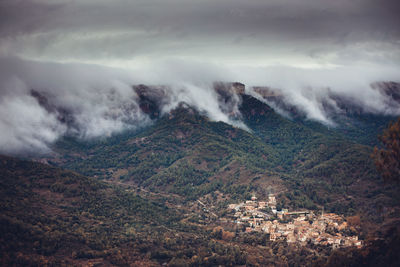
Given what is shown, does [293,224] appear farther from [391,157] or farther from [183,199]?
[391,157]

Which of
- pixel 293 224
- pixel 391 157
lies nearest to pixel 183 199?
Result: pixel 293 224

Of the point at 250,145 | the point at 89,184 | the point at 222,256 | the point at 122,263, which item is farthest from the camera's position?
the point at 250,145

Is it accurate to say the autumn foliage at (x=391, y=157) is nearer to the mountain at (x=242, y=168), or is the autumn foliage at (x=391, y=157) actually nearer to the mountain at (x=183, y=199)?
the mountain at (x=183, y=199)

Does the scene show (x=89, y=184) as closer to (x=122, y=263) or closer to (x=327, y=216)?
(x=122, y=263)

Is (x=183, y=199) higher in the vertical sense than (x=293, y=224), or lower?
higher

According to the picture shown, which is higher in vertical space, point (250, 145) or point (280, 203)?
point (250, 145)

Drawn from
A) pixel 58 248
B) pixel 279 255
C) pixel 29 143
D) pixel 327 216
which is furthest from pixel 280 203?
pixel 29 143
